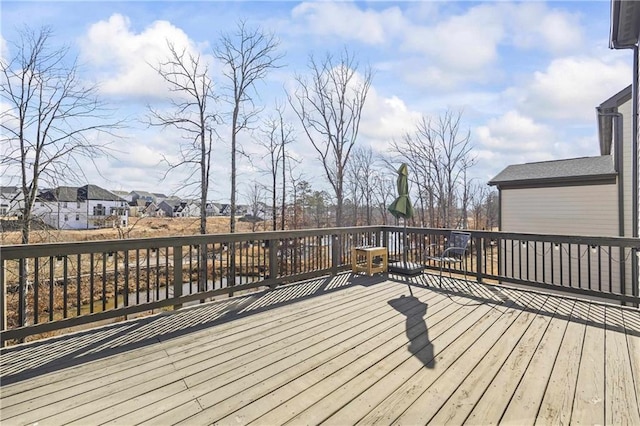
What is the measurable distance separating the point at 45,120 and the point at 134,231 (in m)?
5.80

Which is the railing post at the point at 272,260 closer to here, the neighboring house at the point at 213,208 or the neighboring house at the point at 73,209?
the neighboring house at the point at 73,209

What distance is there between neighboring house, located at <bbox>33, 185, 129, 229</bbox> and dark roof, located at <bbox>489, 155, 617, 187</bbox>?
35.4ft

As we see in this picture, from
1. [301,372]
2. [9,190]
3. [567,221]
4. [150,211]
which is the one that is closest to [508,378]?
[301,372]

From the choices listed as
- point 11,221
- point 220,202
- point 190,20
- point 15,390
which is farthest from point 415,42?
point 11,221

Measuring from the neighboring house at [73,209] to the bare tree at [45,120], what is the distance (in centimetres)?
24

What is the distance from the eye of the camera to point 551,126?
36.0ft

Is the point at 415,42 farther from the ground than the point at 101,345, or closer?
farther from the ground

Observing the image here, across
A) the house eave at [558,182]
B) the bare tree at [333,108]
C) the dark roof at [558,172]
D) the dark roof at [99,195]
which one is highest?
the bare tree at [333,108]

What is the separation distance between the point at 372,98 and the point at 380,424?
38.4ft

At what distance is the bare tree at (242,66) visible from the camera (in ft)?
28.0

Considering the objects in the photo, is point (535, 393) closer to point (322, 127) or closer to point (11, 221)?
point (11, 221)

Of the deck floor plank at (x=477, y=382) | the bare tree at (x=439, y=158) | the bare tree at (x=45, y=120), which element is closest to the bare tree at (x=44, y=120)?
the bare tree at (x=45, y=120)

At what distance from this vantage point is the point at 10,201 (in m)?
5.46

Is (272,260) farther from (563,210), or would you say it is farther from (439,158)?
(439,158)
